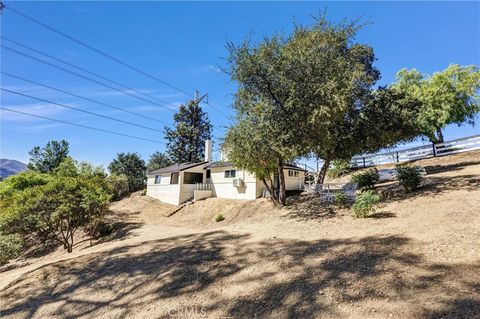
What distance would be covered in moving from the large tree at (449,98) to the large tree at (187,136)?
28485mm

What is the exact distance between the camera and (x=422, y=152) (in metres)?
24.5

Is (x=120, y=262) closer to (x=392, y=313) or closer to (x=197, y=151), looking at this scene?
(x=392, y=313)

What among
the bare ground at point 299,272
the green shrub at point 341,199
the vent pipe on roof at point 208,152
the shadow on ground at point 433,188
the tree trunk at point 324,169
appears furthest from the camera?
the vent pipe on roof at point 208,152

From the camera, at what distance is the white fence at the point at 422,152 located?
70.7 ft

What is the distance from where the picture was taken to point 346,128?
1484cm

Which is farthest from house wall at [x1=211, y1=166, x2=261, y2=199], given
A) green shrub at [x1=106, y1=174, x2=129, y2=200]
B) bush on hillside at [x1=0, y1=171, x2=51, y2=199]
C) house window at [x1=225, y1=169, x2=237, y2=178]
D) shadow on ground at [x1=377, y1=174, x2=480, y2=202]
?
bush on hillside at [x1=0, y1=171, x2=51, y2=199]

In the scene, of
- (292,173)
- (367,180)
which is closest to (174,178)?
(292,173)

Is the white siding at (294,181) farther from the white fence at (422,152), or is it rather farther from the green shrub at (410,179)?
the green shrub at (410,179)

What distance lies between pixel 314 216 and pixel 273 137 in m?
4.35

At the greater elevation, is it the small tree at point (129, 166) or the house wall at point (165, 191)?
the small tree at point (129, 166)

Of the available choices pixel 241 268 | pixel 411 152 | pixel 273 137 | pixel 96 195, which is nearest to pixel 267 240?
pixel 241 268

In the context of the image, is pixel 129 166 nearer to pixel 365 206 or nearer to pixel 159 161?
pixel 159 161

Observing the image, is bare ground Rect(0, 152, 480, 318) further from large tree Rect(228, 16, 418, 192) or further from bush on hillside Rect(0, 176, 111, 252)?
bush on hillside Rect(0, 176, 111, 252)

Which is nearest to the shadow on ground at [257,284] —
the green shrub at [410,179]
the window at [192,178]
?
the green shrub at [410,179]
